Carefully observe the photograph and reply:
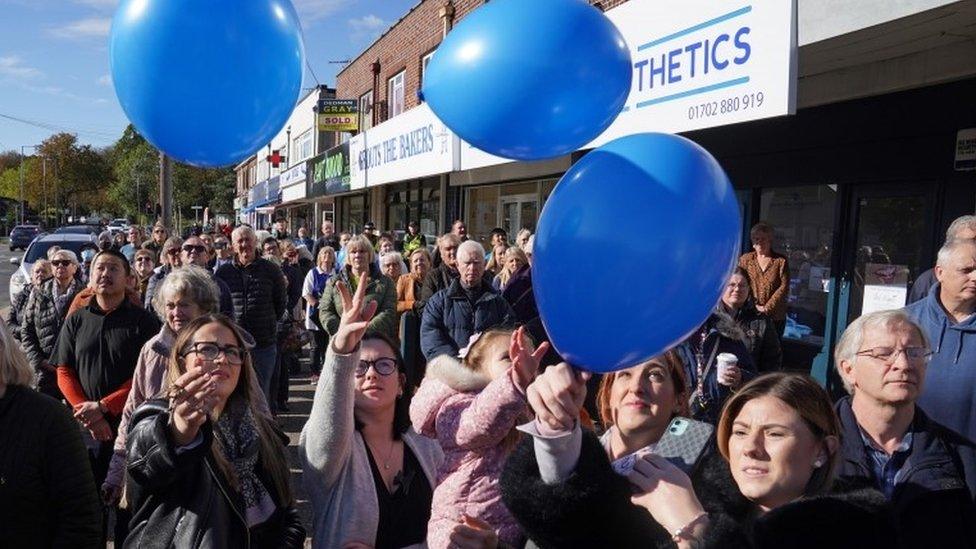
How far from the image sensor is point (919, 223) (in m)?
5.85

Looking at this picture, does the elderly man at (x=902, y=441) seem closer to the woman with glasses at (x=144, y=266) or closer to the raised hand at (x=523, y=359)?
the raised hand at (x=523, y=359)

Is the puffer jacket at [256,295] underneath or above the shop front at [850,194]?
underneath

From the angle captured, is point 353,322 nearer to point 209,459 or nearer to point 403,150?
point 209,459

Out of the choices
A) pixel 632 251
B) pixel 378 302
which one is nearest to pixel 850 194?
pixel 378 302

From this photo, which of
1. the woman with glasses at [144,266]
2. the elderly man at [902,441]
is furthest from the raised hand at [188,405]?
the woman with glasses at [144,266]

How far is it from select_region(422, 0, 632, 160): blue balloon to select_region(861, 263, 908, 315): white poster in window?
15.2ft

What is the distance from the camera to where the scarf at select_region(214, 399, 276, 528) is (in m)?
2.44

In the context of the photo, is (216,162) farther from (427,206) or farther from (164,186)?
(427,206)

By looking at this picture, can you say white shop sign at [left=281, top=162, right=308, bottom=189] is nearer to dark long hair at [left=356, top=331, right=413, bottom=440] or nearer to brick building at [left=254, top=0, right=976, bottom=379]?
brick building at [left=254, top=0, right=976, bottom=379]

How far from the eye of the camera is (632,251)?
1.75 meters

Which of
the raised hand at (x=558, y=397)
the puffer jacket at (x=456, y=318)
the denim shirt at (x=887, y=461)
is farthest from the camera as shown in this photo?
the puffer jacket at (x=456, y=318)

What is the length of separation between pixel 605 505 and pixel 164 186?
1324 centimetres

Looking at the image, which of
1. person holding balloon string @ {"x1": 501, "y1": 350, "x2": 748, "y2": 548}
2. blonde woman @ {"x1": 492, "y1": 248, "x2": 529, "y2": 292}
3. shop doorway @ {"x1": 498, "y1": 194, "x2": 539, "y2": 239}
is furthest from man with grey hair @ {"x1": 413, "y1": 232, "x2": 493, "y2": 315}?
shop doorway @ {"x1": 498, "y1": 194, "x2": 539, "y2": 239}

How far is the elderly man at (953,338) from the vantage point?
2848 mm
